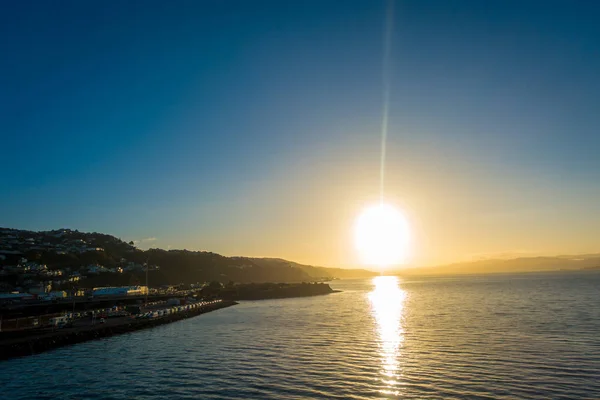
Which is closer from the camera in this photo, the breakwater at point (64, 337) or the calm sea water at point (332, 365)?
the calm sea water at point (332, 365)

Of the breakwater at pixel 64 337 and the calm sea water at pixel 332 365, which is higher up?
the calm sea water at pixel 332 365

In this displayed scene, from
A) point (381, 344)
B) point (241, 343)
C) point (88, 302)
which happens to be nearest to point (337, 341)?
point (381, 344)

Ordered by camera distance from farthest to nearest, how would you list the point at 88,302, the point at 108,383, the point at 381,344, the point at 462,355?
1. the point at 88,302
2. the point at 381,344
3. the point at 462,355
4. the point at 108,383

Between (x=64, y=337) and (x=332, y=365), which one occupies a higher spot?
(x=332, y=365)

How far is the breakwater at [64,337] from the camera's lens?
42.9 meters

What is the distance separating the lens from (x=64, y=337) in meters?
50.2

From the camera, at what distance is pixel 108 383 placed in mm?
30516

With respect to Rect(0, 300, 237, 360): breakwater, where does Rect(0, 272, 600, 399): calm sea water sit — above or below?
above

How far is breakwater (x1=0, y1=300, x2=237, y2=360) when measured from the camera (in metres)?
42.9

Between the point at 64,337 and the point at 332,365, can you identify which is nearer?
the point at 332,365

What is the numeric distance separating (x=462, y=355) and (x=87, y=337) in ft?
161

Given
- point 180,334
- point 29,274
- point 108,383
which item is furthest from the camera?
point 29,274

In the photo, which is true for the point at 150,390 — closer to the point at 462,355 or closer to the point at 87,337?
the point at 462,355

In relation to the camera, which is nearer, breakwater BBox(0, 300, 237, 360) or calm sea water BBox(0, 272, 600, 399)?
calm sea water BBox(0, 272, 600, 399)
